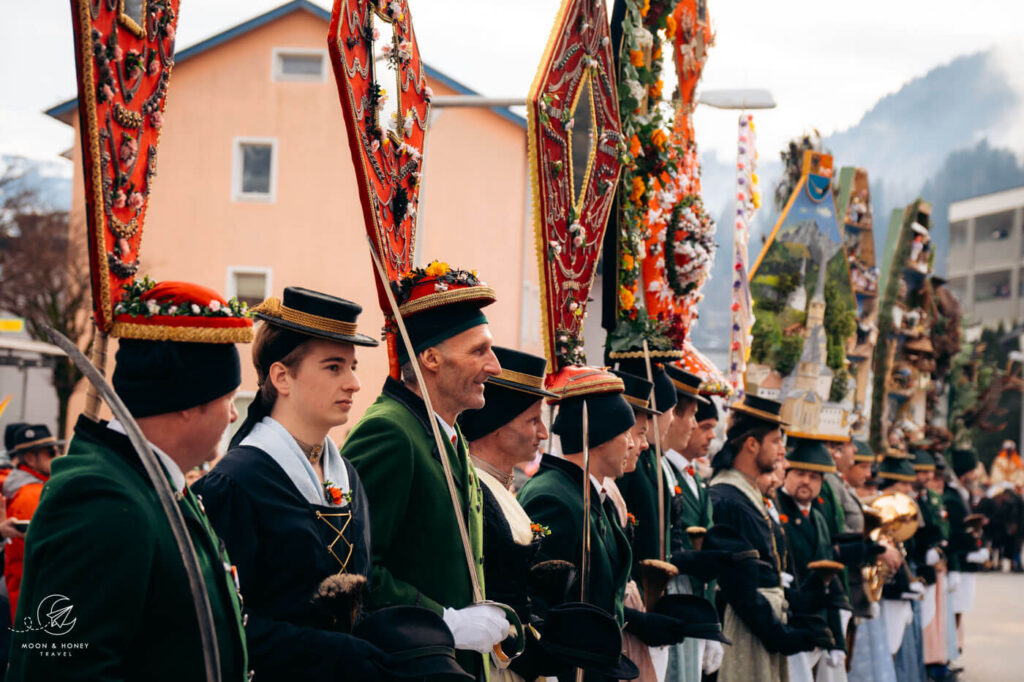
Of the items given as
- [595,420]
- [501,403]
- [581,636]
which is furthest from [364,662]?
[595,420]

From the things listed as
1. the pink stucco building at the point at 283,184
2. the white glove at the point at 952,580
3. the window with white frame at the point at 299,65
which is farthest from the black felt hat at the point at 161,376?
the window with white frame at the point at 299,65

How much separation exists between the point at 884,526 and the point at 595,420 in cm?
619

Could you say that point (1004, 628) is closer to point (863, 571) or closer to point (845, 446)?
point (845, 446)

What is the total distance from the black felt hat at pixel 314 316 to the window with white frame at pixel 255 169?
2023cm

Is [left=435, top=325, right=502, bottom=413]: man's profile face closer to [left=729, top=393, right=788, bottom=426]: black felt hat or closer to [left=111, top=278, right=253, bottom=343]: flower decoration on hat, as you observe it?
[left=111, top=278, right=253, bottom=343]: flower decoration on hat

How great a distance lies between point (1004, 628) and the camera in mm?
17031

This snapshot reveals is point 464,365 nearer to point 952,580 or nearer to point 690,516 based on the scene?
point 690,516

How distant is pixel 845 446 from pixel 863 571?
255 centimetres

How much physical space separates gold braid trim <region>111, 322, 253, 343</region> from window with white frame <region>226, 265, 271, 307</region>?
20784mm

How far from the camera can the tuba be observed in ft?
31.3

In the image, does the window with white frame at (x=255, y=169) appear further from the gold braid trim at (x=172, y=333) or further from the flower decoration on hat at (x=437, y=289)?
the gold braid trim at (x=172, y=333)

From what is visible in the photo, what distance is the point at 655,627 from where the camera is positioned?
5.24m

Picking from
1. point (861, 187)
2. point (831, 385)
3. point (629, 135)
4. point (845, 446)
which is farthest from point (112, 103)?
point (861, 187)

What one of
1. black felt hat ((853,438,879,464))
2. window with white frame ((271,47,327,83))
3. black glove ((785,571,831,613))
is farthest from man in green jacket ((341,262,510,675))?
window with white frame ((271,47,327,83))
